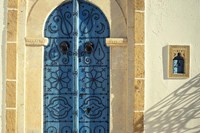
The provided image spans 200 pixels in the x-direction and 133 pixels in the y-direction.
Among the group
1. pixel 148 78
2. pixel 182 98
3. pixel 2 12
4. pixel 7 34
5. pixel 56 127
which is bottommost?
pixel 56 127

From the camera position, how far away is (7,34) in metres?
5.51

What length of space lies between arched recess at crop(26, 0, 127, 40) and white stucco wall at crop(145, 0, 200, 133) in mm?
470

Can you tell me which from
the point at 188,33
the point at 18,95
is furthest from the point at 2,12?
the point at 188,33

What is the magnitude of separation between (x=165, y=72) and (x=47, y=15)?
2.22 meters

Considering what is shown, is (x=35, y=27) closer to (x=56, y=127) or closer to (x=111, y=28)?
(x=111, y=28)

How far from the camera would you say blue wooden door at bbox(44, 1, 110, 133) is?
574 centimetres

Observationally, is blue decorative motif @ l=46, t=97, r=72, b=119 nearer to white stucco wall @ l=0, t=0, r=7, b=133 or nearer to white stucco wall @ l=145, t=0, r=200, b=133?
white stucco wall @ l=0, t=0, r=7, b=133

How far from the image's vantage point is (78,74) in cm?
574

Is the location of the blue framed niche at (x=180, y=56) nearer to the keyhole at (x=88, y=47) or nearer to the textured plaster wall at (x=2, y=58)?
the keyhole at (x=88, y=47)

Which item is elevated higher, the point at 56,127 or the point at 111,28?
the point at 111,28

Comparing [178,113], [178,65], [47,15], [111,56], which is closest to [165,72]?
[178,65]

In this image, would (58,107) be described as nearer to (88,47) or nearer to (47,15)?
(88,47)

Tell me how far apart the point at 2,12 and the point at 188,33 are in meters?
3.12

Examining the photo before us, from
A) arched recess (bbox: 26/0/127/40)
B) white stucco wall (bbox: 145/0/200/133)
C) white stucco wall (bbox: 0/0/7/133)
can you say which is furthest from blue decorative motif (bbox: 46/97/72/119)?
white stucco wall (bbox: 145/0/200/133)
